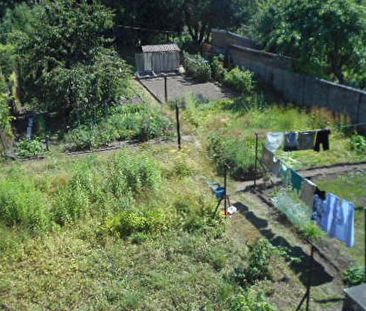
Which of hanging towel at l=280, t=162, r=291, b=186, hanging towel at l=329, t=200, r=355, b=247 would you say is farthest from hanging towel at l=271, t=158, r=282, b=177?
hanging towel at l=329, t=200, r=355, b=247

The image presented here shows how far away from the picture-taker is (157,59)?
2025 centimetres

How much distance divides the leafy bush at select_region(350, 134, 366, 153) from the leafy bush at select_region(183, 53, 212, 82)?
7900 mm

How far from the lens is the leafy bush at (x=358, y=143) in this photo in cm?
1203

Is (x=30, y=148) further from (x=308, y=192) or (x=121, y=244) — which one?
(x=308, y=192)

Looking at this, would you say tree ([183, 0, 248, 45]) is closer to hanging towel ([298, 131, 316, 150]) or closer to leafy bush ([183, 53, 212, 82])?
leafy bush ([183, 53, 212, 82])

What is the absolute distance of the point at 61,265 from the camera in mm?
7930

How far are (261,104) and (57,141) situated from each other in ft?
22.3

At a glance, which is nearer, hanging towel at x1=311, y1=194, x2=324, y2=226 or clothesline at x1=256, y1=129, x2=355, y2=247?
clothesline at x1=256, y1=129, x2=355, y2=247

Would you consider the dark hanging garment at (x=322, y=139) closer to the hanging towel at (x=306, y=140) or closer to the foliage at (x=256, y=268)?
the hanging towel at (x=306, y=140)

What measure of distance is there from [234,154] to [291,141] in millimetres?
1940

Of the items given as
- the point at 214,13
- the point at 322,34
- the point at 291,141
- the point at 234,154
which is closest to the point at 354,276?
the point at 291,141

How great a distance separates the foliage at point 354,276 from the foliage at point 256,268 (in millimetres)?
1161

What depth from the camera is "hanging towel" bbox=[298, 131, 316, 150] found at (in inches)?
391

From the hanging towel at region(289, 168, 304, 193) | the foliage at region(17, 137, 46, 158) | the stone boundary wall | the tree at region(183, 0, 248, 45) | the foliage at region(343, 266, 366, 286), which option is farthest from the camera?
the tree at region(183, 0, 248, 45)
